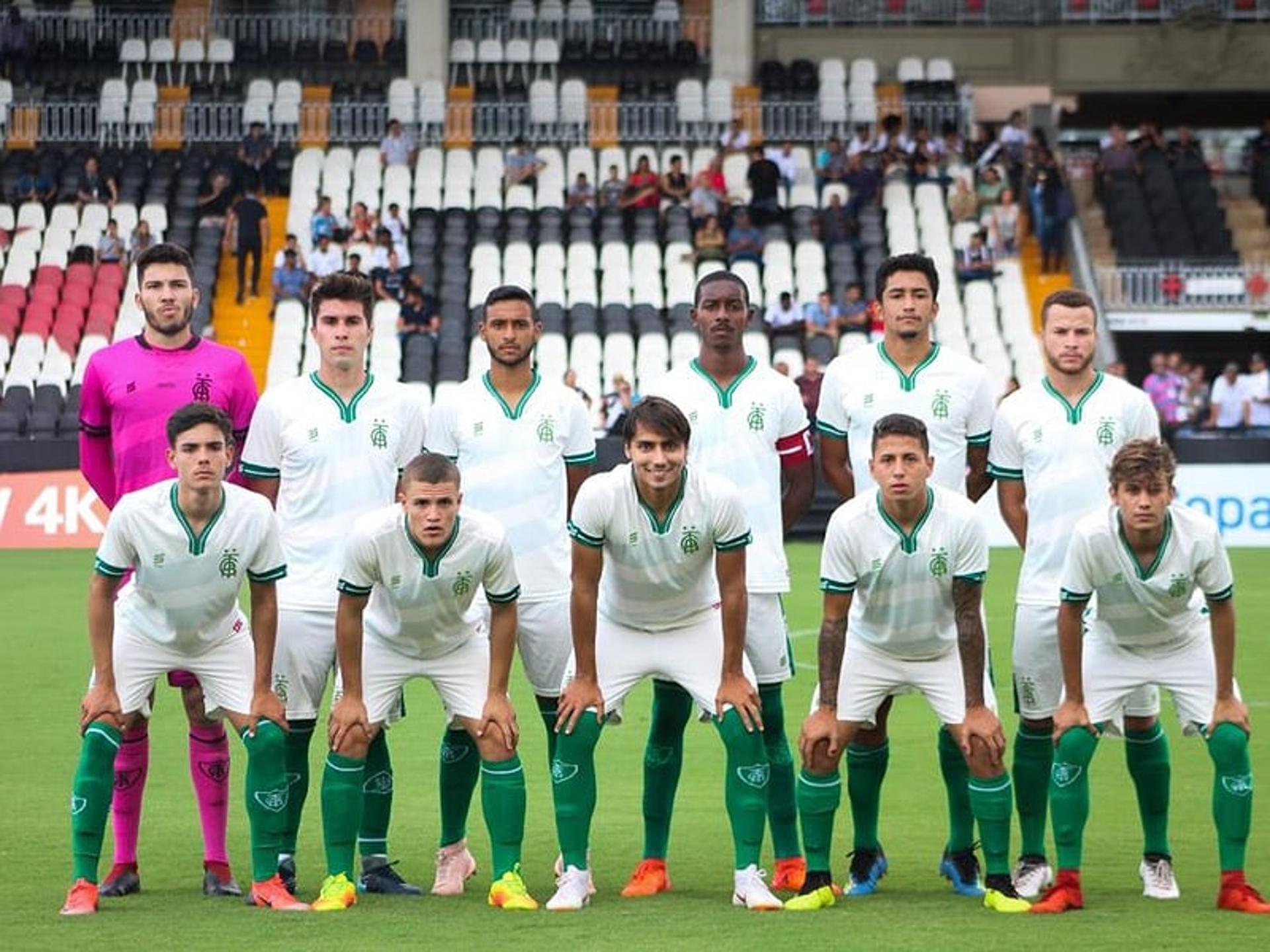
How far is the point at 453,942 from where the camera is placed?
7.44m

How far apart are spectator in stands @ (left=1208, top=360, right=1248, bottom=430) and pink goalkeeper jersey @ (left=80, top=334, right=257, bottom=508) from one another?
1948 centimetres

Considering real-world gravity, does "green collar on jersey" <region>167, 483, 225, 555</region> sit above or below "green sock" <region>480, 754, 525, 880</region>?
above

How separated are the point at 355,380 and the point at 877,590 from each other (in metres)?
2.07

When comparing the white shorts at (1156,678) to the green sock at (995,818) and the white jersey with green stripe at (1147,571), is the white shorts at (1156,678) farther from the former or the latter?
the green sock at (995,818)

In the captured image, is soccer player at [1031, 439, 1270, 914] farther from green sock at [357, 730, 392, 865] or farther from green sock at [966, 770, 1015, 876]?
green sock at [357, 730, 392, 865]

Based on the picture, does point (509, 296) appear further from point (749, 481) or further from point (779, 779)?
point (779, 779)

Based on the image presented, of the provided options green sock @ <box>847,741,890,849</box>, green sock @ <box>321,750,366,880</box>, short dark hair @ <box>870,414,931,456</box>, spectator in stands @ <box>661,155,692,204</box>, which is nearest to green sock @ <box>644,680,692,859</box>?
green sock @ <box>847,741,890,849</box>

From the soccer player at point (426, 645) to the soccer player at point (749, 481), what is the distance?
57cm

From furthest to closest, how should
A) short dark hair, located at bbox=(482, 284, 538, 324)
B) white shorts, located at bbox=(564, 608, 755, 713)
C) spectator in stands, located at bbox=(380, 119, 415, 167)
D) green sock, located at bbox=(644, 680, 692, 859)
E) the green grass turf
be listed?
1. spectator in stands, located at bbox=(380, 119, 415, 167)
2. short dark hair, located at bbox=(482, 284, 538, 324)
3. green sock, located at bbox=(644, 680, 692, 859)
4. white shorts, located at bbox=(564, 608, 755, 713)
5. the green grass turf

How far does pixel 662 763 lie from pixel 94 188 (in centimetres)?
2459

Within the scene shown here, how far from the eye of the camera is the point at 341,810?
8211 mm

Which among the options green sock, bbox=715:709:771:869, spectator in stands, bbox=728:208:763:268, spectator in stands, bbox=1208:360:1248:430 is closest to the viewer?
green sock, bbox=715:709:771:869

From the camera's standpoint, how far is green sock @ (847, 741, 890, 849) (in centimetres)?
864

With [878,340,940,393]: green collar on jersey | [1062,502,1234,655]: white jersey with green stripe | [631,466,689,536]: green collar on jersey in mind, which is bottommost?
[1062,502,1234,655]: white jersey with green stripe
